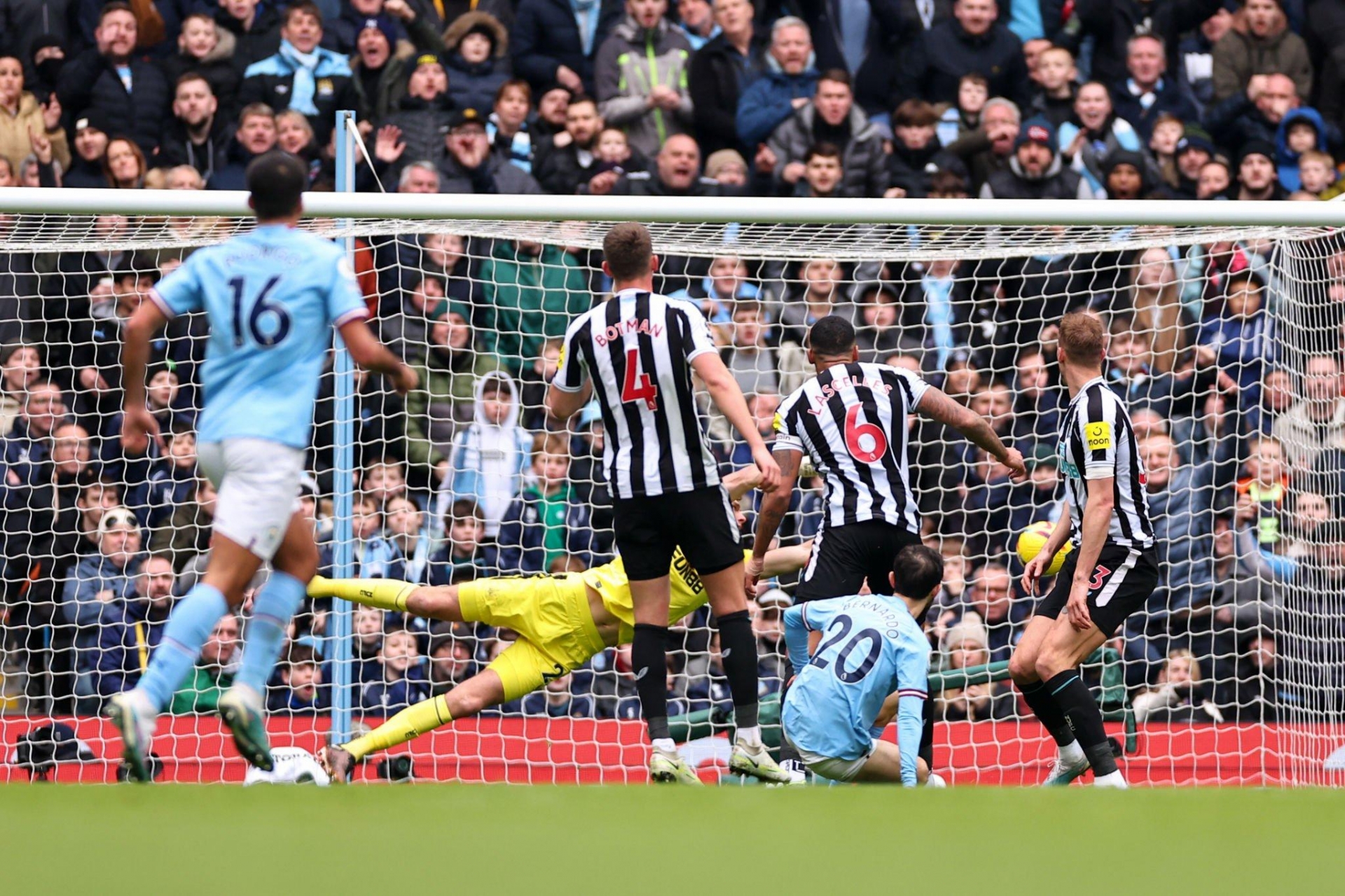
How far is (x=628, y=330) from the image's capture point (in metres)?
6.01

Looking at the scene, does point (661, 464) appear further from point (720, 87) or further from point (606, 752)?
point (720, 87)

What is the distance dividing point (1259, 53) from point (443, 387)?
602 cm

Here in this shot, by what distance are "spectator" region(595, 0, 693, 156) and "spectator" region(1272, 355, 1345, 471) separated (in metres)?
4.18

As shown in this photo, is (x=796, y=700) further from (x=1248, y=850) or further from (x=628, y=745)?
(x=1248, y=850)

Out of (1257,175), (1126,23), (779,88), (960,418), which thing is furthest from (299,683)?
(1126,23)

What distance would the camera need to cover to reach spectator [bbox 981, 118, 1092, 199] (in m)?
9.72

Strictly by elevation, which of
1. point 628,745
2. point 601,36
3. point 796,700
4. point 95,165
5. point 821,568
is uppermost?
point 601,36

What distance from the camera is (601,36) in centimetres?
1073

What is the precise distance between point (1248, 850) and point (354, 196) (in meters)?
4.92

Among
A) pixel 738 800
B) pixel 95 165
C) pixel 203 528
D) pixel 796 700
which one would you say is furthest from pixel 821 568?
pixel 95 165

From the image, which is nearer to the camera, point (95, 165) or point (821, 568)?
point (821, 568)

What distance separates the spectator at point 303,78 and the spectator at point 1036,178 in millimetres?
4089

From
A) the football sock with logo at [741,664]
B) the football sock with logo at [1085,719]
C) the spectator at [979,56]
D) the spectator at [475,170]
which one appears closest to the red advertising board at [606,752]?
the football sock with logo at [1085,719]

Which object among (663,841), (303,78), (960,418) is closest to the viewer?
(663,841)
